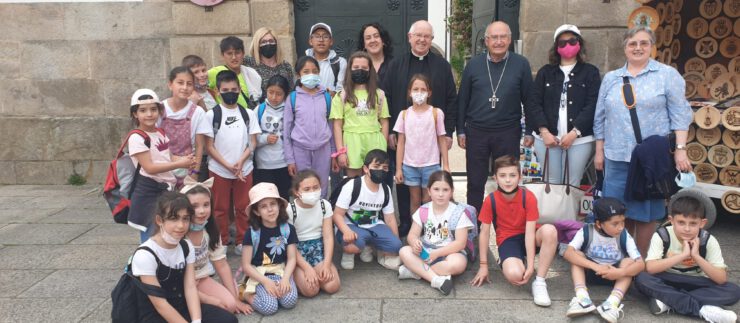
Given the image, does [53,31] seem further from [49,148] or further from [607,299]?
[607,299]

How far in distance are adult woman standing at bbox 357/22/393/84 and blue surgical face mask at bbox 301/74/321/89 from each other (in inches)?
23.6

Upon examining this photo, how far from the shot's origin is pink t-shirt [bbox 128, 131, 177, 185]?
3.83 metres

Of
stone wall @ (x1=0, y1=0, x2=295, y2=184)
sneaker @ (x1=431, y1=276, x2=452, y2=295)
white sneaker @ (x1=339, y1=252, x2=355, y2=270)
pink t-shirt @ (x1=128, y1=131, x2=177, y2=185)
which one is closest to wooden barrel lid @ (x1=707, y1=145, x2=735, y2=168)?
sneaker @ (x1=431, y1=276, x2=452, y2=295)

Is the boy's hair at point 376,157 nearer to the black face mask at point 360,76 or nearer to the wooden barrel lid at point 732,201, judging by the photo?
the black face mask at point 360,76

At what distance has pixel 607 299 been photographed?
3617 millimetres

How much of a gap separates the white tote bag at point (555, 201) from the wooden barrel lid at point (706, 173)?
1418 mm

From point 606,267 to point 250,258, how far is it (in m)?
2.29

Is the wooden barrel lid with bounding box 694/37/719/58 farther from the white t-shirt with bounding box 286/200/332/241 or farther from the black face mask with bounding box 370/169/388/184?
the white t-shirt with bounding box 286/200/332/241

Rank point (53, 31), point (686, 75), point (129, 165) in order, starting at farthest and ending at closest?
point (53, 31), point (686, 75), point (129, 165)

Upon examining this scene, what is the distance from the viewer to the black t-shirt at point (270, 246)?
386cm

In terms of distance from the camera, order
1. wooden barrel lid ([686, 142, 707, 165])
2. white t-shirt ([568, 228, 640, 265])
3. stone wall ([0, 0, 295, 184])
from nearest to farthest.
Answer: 1. white t-shirt ([568, 228, 640, 265])
2. wooden barrel lid ([686, 142, 707, 165])
3. stone wall ([0, 0, 295, 184])

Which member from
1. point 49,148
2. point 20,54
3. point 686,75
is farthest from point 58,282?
point 686,75

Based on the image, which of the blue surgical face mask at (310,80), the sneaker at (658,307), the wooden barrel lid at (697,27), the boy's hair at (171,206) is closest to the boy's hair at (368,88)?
the blue surgical face mask at (310,80)

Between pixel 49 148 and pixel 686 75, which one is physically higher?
pixel 686 75
